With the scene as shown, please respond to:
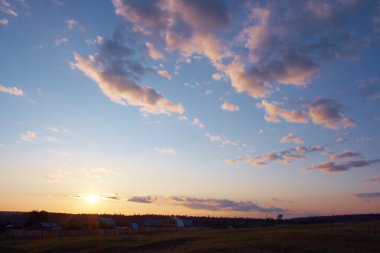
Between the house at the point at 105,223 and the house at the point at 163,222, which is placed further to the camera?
the house at the point at 163,222

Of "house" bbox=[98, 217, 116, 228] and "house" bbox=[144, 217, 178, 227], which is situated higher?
"house" bbox=[144, 217, 178, 227]

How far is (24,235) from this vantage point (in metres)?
93.8

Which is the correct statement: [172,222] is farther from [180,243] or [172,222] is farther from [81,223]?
[180,243]

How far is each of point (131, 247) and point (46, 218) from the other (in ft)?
239

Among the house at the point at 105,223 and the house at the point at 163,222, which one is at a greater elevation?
the house at the point at 163,222

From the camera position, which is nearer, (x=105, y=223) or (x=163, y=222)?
(x=105, y=223)

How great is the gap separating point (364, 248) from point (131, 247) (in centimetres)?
3030

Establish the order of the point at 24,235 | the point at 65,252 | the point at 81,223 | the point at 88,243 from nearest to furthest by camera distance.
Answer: the point at 65,252 < the point at 88,243 < the point at 24,235 < the point at 81,223

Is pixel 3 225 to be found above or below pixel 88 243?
above

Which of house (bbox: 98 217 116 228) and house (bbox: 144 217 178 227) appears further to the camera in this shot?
A: house (bbox: 144 217 178 227)

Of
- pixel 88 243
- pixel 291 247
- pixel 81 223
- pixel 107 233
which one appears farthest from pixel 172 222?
pixel 291 247

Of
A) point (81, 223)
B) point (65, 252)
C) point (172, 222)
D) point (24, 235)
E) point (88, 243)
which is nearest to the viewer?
point (65, 252)

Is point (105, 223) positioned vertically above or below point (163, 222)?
below

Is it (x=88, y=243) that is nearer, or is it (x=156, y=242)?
(x=156, y=242)
